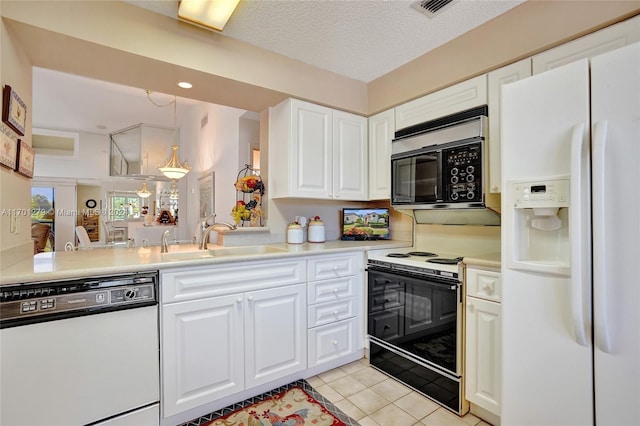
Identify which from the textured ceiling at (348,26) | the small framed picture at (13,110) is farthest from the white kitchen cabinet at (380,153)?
the small framed picture at (13,110)

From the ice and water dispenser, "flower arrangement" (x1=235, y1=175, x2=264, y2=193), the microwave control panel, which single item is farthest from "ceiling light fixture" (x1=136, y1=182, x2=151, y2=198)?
the ice and water dispenser

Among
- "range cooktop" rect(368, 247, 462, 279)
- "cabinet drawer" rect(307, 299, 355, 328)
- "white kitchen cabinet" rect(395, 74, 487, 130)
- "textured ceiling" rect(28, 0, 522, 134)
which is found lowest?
"cabinet drawer" rect(307, 299, 355, 328)

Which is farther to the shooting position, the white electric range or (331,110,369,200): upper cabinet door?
(331,110,369,200): upper cabinet door

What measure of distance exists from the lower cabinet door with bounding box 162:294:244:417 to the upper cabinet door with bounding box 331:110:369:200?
1.39 meters

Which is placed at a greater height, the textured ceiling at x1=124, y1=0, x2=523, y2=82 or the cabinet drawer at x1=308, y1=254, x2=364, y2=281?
the textured ceiling at x1=124, y1=0, x2=523, y2=82

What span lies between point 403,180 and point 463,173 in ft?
1.72

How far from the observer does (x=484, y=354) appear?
1729 millimetres

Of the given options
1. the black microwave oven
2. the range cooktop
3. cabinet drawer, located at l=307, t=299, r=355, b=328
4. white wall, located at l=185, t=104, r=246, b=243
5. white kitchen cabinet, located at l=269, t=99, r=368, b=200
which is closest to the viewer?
the range cooktop

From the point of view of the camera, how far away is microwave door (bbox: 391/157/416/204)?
2.43m

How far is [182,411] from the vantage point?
5.63ft

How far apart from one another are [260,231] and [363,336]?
125 centimetres

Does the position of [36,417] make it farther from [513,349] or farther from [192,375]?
[513,349]

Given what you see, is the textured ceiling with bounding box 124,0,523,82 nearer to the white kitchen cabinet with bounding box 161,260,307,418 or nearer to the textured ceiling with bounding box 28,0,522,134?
the textured ceiling with bounding box 28,0,522,134

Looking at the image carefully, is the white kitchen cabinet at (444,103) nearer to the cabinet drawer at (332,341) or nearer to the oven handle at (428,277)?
the oven handle at (428,277)
